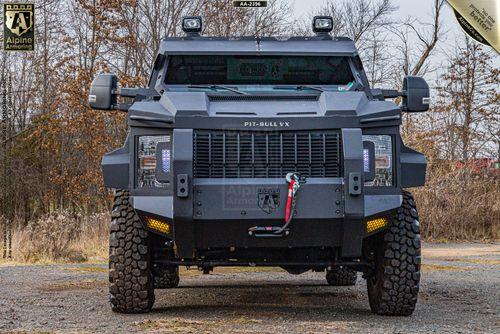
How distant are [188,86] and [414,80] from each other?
6.39ft

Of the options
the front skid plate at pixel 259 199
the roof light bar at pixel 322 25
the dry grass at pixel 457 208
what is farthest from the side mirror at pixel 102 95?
the dry grass at pixel 457 208

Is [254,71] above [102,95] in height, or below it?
above

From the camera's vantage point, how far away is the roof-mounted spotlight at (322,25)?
8914 millimetres

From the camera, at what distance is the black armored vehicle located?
6766 mm

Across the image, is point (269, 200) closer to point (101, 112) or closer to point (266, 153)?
point (266, 153)

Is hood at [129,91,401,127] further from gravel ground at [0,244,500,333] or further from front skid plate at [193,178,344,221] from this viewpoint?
gravel ground at [0,244,500,333]

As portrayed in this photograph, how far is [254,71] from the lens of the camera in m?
8.31

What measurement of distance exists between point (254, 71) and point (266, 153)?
1.65m

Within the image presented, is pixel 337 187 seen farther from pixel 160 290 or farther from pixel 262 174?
pixel 160 290

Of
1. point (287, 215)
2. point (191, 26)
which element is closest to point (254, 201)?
point (287, 215)

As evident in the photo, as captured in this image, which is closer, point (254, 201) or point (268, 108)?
point (254, 201)

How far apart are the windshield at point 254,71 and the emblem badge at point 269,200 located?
1.74 m

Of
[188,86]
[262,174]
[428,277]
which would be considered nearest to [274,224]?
[262,174]

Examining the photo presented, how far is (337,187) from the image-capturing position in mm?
6781
